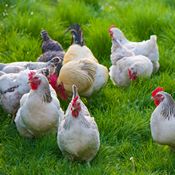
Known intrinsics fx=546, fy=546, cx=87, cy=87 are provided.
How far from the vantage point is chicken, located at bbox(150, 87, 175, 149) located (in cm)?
462

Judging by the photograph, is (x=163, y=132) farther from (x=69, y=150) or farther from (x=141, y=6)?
(x=141, y=6)

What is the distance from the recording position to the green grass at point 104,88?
4.66 meters

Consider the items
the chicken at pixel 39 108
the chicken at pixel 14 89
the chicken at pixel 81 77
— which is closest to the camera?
the chicken at pixel 39 108

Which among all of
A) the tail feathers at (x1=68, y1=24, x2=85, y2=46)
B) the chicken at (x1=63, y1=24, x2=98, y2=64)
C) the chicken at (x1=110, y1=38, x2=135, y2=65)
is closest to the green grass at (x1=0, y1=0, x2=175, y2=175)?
the chicken at (x1=110, y1=38, x2=135, y2=65)

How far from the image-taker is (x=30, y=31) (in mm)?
Result: 7082

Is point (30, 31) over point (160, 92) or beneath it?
beneath

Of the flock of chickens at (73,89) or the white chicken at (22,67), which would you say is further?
the white chicken at (22,67)

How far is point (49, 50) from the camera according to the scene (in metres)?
6.21

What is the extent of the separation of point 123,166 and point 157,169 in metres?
0.30

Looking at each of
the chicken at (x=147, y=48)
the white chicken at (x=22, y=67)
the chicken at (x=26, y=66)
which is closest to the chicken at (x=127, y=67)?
the chicken at (x=147, y=48)

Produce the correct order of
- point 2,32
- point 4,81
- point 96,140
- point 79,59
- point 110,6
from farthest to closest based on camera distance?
point 110,6
point 2,32
point 79,59
point 4,81
point 96,140

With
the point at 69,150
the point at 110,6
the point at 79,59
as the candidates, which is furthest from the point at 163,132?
the point at 110,6

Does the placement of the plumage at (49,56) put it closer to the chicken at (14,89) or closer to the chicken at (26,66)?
the chicken at (26,66)

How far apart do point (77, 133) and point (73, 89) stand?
379 mm
